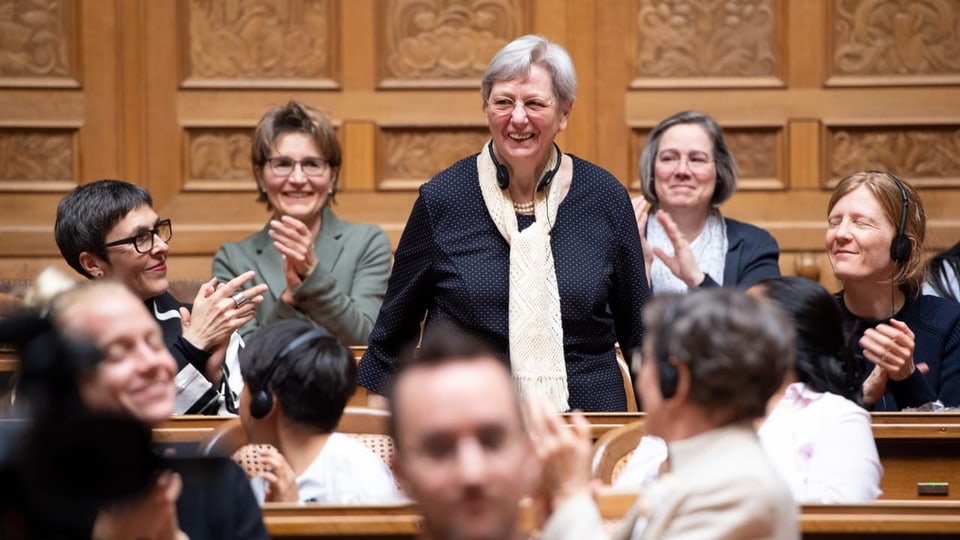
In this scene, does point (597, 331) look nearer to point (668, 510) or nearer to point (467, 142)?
point (668, 510)

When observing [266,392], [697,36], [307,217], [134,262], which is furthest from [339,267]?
[266,392]

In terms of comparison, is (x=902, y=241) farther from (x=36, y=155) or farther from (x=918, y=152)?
(x=36, y=155)

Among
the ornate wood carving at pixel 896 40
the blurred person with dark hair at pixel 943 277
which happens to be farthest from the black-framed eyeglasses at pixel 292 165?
the ornate wood carving at pixel 896 40

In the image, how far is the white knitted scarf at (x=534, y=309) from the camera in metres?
3.28

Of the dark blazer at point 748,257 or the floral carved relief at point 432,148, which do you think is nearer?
the dark blazer at point 748,257

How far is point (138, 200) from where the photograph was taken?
12.1 feet

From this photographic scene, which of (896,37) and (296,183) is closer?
(296,183)

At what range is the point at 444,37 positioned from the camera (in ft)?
17.7

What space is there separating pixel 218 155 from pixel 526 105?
231 centimetres

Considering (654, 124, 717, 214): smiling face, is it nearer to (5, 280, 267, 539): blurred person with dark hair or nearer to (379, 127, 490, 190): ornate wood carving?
(379, 127, 490, 190): ornate wood carving

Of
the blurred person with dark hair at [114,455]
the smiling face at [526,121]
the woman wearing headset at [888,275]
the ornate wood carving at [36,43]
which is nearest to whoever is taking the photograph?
the blurred person with dark hair at [114,455]

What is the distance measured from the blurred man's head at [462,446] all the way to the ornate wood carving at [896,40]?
4.21 meters

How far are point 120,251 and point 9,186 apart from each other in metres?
1.87

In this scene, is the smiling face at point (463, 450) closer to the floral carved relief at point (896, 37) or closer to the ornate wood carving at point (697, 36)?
the ornate wood carving at point (697, 36)
